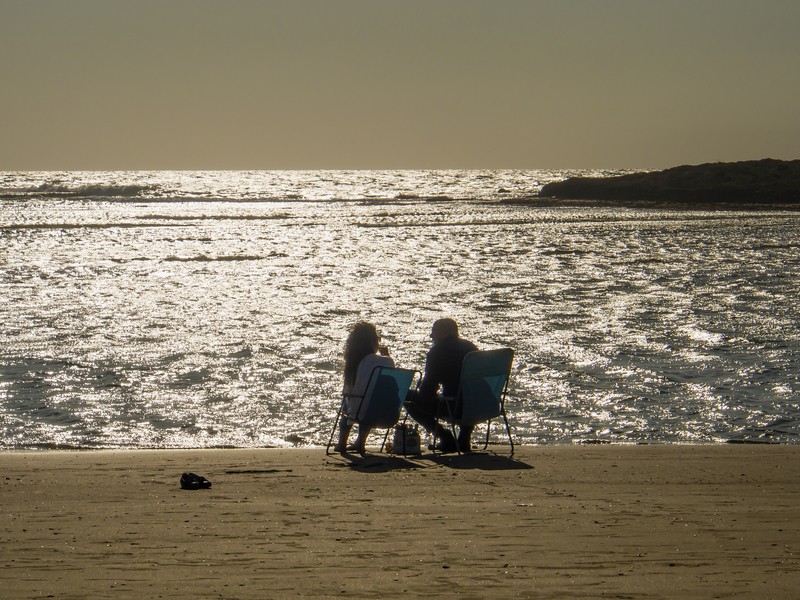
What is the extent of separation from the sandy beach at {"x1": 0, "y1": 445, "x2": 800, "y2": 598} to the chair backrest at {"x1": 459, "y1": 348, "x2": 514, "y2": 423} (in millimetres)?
497

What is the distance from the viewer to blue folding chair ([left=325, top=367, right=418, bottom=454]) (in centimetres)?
845

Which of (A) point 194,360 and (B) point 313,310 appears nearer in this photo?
(A) point 194,360

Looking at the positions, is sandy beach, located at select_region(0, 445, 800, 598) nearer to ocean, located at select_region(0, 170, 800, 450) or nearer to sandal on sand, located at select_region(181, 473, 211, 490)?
sandal on sand, located at select_region(181, 473, 211, 490)

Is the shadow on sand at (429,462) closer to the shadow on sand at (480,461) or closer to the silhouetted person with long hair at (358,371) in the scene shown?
the shadow on sand at (480,461)

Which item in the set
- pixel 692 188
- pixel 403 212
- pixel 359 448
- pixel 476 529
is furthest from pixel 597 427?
pixel 692 188

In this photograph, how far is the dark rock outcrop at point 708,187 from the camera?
197 feet

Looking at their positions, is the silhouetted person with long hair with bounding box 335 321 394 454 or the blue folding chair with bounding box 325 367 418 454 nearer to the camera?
the blue folding chair with bounding box 325 367 418 454

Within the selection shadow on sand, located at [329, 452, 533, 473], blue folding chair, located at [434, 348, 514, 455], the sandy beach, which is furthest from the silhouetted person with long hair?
blue folding chair, located at [434, 348, 514, 455]

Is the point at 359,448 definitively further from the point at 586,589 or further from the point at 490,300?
the point at 490,300

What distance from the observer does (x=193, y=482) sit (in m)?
6.85

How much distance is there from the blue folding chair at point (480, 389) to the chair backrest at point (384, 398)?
1.33ft

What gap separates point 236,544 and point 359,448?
3189 mm

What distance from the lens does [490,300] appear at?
1973 cm

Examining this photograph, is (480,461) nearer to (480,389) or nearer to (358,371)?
(480,389)
